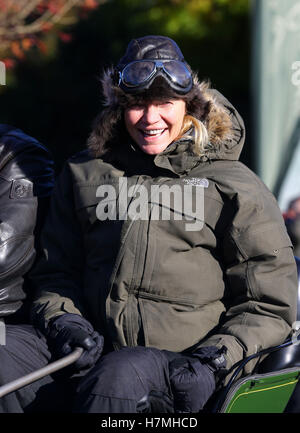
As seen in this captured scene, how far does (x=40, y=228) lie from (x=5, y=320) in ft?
1.39

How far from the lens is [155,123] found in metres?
3.22

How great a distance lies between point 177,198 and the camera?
3.13 m

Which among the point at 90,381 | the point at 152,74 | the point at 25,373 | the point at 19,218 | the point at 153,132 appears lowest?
the point at 25,373

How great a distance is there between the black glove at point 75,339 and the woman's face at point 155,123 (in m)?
0.74

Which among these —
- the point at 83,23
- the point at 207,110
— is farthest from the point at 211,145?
the point at 83,23

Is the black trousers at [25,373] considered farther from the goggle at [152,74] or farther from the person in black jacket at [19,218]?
the goggle at [152,74]

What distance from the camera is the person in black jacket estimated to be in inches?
131

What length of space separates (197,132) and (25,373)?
115 centimetres

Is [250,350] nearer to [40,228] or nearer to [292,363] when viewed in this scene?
[292,363]

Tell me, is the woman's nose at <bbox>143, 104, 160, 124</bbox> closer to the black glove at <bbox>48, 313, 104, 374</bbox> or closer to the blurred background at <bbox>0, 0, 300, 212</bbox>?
the black glove at <bbox>48, 313, 104, 374</bbox>

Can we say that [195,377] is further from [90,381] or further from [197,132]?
[197,132]

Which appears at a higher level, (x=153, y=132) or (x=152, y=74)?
(x=152, y=74)

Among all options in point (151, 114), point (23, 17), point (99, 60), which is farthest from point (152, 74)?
point (99, 60)
